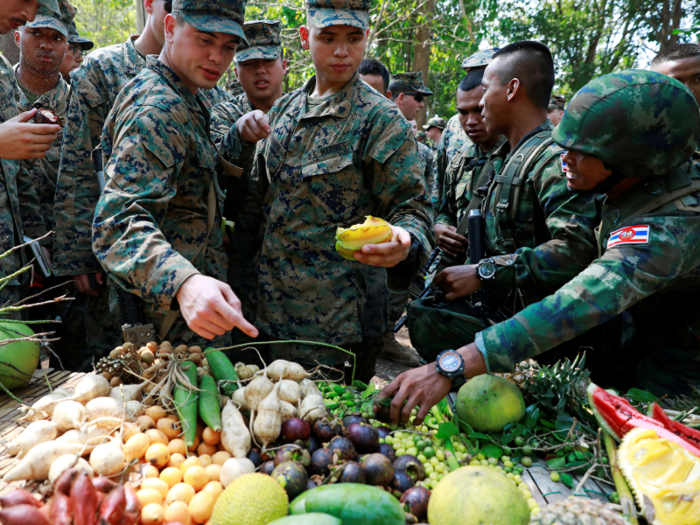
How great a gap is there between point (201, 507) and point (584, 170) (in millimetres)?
2120

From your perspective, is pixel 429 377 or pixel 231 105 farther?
pixel 231 105

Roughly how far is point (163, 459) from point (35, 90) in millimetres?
4855

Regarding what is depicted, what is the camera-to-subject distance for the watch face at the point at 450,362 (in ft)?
6.88

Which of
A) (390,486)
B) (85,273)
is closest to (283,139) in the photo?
(85,273)

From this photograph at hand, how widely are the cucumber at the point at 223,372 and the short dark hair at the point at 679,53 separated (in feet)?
13.8

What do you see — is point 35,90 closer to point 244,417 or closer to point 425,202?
point 425,202

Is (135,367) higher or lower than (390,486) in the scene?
higher

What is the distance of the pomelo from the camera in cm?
148

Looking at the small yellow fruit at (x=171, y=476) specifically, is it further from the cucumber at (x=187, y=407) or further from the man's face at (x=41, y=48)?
the man's face at (x=41, y=48)

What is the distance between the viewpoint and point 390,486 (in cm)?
178

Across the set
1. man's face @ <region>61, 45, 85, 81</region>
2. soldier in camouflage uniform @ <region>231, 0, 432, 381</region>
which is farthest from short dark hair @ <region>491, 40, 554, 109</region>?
man's face @ <region>61, 45, 85, 81</region>

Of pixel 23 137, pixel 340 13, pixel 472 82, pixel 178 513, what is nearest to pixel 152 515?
pixel 178 513

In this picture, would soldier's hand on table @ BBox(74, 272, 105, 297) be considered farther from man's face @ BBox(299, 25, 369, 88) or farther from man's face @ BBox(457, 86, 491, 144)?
man's face @ BBox(457, 86, 491, 144)

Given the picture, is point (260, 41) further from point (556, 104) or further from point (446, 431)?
point (556, 104)
